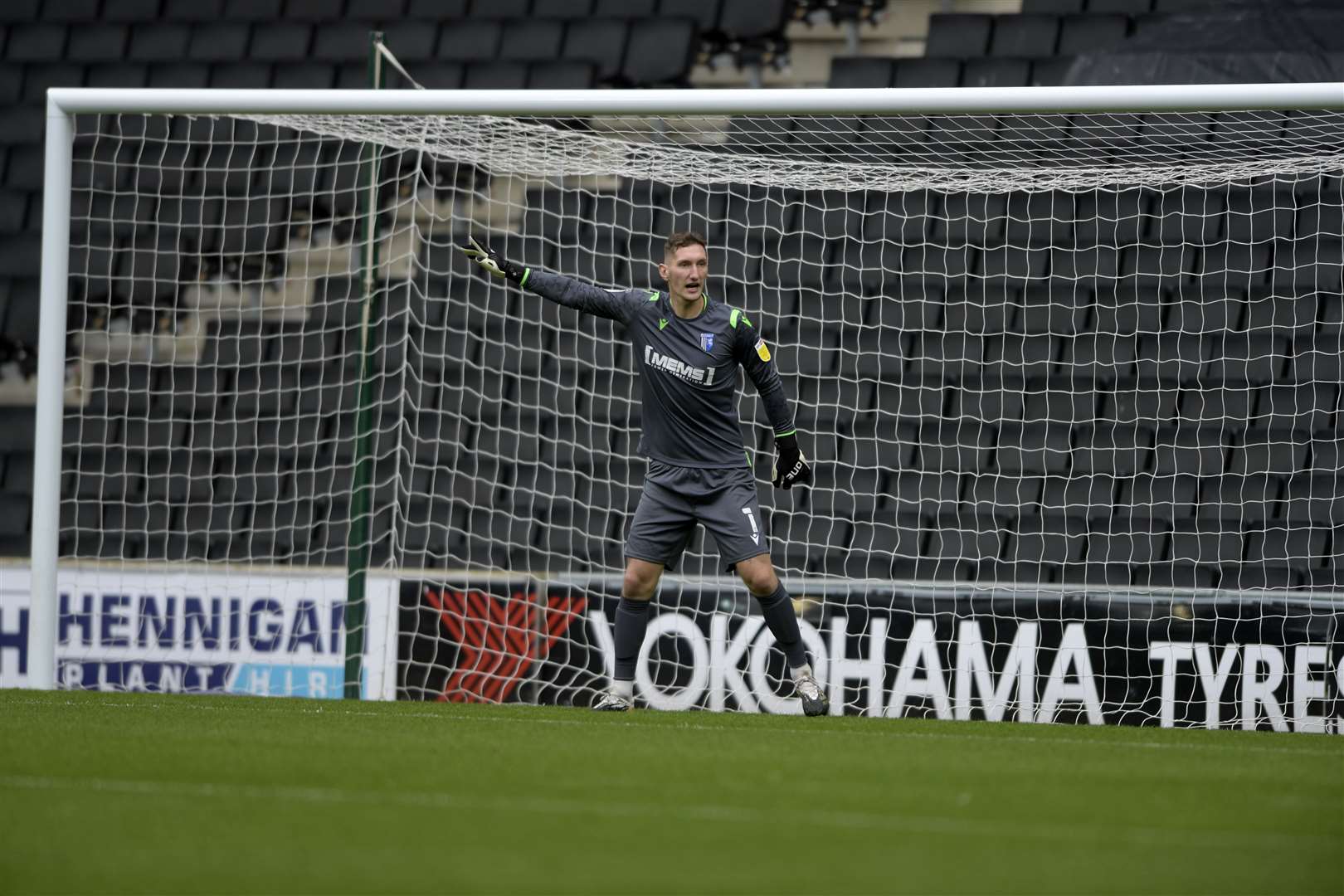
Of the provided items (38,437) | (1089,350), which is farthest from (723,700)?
(38,437)

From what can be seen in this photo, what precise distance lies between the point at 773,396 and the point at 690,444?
352mm

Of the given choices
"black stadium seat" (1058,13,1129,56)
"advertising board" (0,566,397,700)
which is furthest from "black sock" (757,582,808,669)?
"black stadium seat" (1058,13,1129,56)

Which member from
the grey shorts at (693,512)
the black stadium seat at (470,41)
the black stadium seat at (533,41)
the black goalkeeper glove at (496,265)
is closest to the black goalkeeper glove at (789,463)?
the grey shorts at (693,512)

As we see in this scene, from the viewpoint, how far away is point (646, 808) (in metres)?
3.61

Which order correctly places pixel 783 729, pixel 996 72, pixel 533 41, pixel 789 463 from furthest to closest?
pixel 533 41 → pixel 996 72 → pixel 789 463 → pixel 783 729

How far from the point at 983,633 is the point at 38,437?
13.4 feet

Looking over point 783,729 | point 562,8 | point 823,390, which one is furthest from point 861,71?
point 783,729

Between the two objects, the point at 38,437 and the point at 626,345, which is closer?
the point at 38,437

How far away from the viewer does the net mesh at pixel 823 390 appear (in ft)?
23.8

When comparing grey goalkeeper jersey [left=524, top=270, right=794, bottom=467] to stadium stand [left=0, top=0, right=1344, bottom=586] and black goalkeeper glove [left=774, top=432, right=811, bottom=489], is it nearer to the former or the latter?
black goalkeeper glove [left=774, top=432, right=811, bottom=489]

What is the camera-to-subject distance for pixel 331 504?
8.60m

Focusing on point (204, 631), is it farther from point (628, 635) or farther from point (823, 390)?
point (823, 390)

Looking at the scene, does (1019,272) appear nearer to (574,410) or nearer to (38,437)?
(574,410)

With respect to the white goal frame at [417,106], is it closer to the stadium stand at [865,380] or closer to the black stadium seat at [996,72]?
the stadium stand at [865,380]
